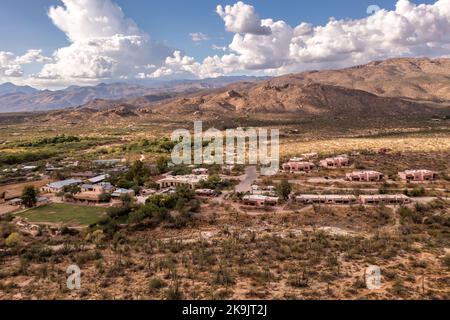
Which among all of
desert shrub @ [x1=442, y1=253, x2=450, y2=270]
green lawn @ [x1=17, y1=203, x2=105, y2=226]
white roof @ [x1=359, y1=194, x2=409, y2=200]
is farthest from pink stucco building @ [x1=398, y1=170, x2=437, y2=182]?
green lawn @ [x1=17, y1=203, x2=105, y2=226]

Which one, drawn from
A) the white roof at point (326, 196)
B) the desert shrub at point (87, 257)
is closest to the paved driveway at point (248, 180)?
the white roof at point (326, 196)

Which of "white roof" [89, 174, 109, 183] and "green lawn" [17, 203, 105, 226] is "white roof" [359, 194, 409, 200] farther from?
"white roof" [89, 174, 109, 183]

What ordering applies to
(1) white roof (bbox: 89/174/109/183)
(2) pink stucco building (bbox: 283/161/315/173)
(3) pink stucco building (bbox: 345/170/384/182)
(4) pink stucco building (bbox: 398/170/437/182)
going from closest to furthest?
(4) pink stucco building (bbox: 398/170/437/182) → (3) pink stucco building (bbox: 345/170/384/182) → (1) white roof (bbox: 89/174/109/183) → (2) pink stucco building (bbox: 283/161/315/173)

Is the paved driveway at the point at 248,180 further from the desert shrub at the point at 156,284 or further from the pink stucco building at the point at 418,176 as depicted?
the desert shrub at the point at 156,284

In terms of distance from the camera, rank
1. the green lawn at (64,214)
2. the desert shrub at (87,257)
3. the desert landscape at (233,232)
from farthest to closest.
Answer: the green lawn at (64,214), the desert shrub at (87,257), the desert landscape at (233,232)

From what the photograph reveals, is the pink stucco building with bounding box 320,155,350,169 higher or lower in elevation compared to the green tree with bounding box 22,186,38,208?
higher

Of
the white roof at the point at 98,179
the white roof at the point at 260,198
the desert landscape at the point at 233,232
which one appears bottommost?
the desert landscape at the point at 233,232

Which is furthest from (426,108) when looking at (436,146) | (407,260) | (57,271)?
(57,271)

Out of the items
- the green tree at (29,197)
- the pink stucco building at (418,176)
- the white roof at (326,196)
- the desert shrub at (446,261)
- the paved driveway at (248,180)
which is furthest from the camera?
the pink stucco building at (418,176)
